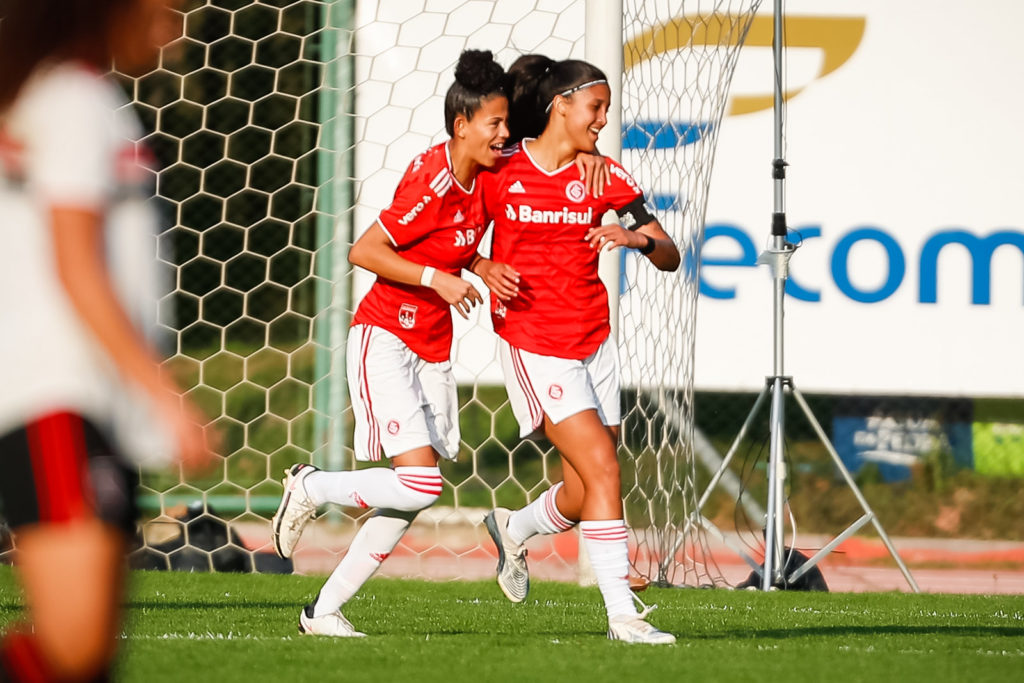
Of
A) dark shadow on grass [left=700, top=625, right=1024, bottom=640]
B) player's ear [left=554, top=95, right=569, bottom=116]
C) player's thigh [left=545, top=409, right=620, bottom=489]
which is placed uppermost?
player's ear [left=554, top=95, right=569, bottom=116]

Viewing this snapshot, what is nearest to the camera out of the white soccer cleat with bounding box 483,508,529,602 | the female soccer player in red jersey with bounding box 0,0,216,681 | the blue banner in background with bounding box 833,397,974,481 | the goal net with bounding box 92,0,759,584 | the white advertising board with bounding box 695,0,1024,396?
the female soccer player in red jersey with bounding box 0,0,216,681

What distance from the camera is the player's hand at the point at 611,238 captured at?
4.34 meters

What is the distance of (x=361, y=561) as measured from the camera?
178 inches

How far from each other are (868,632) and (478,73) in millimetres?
2337

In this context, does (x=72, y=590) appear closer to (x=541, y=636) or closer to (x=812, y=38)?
(x=541, y=636)

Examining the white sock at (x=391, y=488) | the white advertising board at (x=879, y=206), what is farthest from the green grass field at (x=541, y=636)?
the white advertising board at (x=879, y=206)

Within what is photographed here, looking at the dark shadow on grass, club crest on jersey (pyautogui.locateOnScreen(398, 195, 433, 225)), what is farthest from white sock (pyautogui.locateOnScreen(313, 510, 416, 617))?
the dark shadow on grass

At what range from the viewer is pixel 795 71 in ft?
33.3

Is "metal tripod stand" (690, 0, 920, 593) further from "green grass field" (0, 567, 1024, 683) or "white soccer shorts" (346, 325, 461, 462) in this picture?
"white soccer shorts" (346, 325, 461, 462)

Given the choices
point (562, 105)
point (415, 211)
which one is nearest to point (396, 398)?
point (415, 211)

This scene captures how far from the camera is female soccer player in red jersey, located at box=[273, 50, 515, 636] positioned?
452 cm

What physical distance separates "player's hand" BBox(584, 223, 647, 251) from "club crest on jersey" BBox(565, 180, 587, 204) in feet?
0.54

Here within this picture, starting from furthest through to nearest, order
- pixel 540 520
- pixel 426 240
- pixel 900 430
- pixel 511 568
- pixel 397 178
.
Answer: pixel 900 430 → pixel 397 178 → pixel 511 568 → pixel 540 520 → pixel 426 240

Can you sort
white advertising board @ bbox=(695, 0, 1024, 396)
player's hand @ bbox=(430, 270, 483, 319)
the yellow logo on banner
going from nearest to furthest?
player's hand @ bbox=(430, 270, 483, 319), white advertising board @ bbox=(695, 0, 1024, 396), the yellow logo on banner
